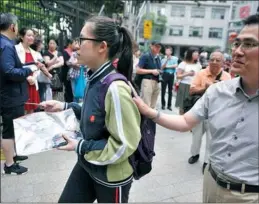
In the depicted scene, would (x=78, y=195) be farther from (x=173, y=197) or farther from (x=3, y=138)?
(x=3, y=138)

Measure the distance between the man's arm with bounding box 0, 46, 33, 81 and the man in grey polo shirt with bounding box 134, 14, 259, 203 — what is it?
2.24 m

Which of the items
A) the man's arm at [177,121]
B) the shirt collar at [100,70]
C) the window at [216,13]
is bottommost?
the man's arm at [177,121]

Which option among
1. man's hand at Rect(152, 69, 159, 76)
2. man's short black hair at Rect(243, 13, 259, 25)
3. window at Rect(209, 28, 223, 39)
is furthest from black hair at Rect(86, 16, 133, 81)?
window at Rect(209, 28, 223, 39)

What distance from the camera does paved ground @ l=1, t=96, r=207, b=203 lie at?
296cm

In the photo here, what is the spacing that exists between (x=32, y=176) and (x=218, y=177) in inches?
95.9

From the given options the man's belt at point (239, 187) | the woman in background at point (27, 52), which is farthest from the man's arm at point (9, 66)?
the man's belt at point (239, 187)

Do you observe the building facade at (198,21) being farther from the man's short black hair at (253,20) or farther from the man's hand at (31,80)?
the man's short black hair at (253,20)

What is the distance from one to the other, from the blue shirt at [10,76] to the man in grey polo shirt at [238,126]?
2258mm

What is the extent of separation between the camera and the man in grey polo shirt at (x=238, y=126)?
139 centimetres

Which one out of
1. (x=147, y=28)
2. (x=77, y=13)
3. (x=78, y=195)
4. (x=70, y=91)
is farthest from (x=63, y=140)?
(x=147, y=28)

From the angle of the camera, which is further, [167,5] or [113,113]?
[167,5]

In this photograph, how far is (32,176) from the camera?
329 centimetres

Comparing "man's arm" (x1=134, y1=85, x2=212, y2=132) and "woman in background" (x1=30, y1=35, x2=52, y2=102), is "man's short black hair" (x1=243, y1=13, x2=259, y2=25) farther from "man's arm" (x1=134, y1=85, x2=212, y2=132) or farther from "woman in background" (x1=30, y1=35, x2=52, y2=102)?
"woman in background" (x1=30, y1=35, x2=52, y2=102)

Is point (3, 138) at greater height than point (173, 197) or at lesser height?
greater
